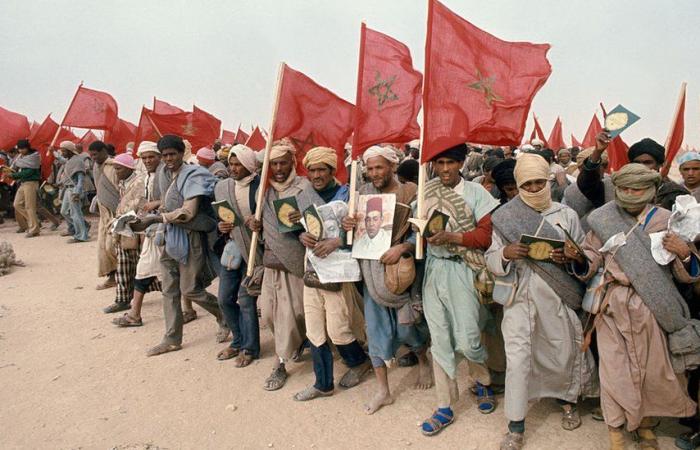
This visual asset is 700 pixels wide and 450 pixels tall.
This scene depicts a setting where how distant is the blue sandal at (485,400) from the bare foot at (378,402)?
68 cm

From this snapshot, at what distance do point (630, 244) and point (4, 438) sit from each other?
4581mm

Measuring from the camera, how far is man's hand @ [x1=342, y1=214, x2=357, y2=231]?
3.58 metres

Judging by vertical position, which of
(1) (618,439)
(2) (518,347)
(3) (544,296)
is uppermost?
(3) (544,296)

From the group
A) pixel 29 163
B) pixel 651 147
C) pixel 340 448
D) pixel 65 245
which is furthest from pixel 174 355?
pixel 29 163

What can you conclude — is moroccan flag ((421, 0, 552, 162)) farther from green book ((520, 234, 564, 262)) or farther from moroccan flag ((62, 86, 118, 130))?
moroccan flag ((62, 86, 118, 130))

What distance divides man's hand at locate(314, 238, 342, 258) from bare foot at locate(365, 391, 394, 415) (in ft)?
3.91

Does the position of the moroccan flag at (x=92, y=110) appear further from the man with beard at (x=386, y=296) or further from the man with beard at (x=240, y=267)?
the man with beard at (x=386, y=296)

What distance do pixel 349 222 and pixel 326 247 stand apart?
0.26m

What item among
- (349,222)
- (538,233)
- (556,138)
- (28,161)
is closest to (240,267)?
(349,222)

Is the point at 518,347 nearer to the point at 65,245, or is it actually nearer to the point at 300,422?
the point at 300,422

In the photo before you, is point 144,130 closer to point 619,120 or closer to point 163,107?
point 163,107

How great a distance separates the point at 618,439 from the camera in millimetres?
2961

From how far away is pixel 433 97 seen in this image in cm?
336

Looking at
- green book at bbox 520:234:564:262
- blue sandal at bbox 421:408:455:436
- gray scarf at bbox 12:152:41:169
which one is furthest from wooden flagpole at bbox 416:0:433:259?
gray scarf at bbox 12:152:41:169
